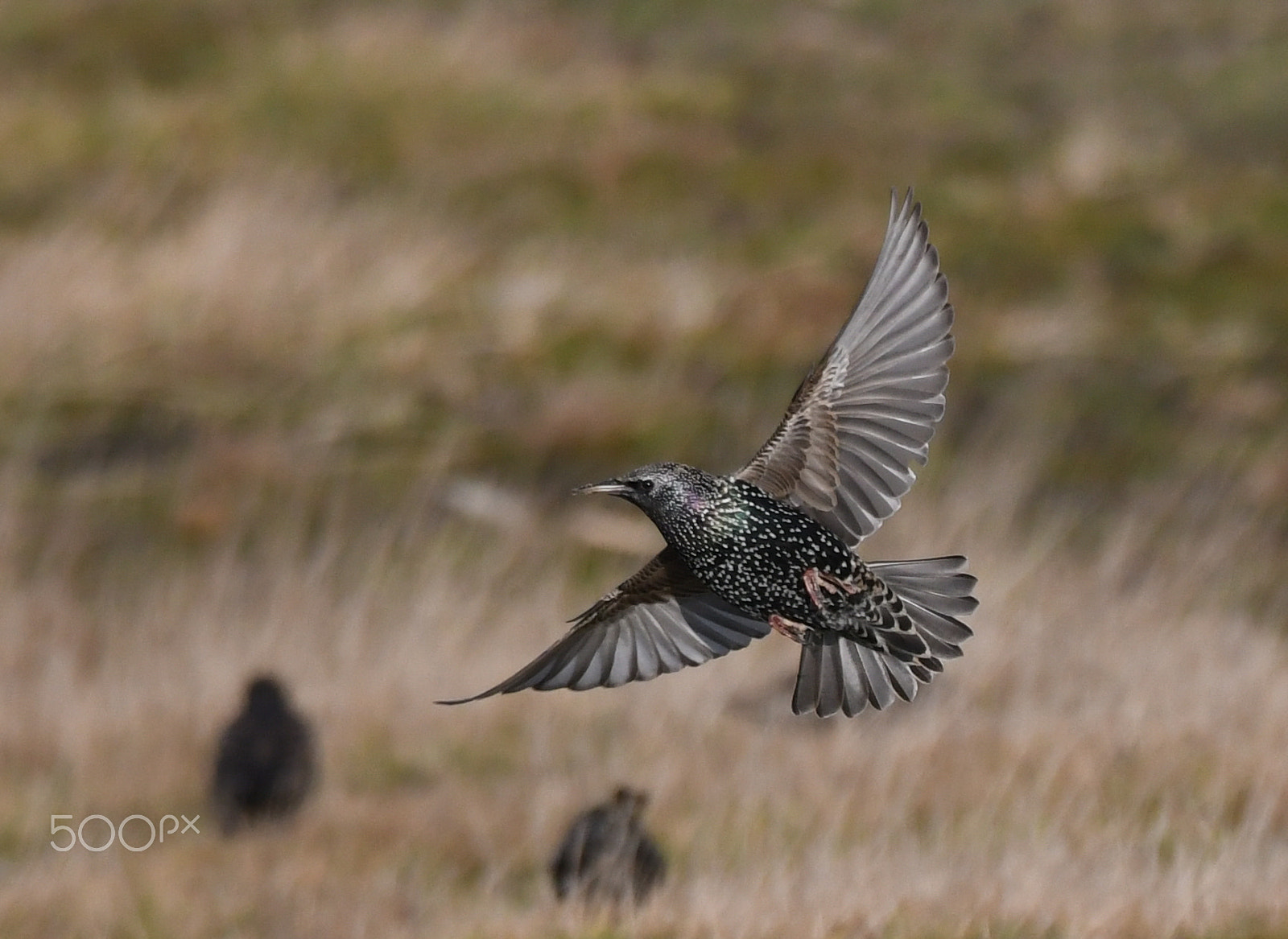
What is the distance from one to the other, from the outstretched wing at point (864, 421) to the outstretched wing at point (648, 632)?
0.30 m

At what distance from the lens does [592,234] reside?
14820 millimetres

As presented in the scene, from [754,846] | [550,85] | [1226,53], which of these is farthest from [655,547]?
[1226,53]

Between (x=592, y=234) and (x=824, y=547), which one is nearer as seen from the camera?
(x=824, y=547)

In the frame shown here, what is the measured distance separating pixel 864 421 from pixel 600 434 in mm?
6166

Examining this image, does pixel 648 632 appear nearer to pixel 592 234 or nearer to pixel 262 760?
pixel 262 760

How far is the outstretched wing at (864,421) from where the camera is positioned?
4.77 m

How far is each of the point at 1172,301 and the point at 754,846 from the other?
827cm

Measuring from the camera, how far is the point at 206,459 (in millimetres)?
10602

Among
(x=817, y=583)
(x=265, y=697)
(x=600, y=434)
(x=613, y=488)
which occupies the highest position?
(x=600, y=434)

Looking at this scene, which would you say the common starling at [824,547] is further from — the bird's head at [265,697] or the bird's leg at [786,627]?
the bird's head at [265,697]

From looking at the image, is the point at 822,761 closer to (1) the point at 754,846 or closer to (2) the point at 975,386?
(1) the point at 754,846

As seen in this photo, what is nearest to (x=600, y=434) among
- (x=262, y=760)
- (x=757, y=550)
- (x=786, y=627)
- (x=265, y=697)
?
(x=265, y=697)

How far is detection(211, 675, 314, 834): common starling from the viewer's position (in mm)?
6383

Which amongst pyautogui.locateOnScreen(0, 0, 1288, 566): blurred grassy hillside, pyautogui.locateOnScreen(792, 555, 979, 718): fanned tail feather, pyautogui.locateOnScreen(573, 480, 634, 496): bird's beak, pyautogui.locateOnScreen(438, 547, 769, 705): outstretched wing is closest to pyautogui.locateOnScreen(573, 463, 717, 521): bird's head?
pyautogui.locateOnScreen(573, 480, 634, 496): bird's beak
